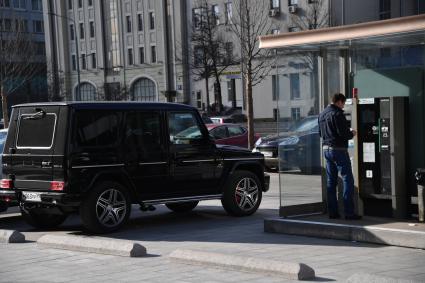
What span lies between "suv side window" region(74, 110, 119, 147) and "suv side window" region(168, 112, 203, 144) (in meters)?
1.00

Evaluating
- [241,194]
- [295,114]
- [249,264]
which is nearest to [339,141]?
[295,114]

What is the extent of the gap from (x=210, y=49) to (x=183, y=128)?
2148 inches

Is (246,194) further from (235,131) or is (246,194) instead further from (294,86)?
(235,131)

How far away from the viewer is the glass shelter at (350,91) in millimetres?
9367

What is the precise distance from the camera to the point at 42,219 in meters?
11.7

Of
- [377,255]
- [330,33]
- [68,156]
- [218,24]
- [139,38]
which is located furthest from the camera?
[139,38]

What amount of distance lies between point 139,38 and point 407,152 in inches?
2813

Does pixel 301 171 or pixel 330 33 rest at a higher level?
pixel 330 33

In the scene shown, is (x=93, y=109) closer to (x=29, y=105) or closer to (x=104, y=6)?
(x=29, y=105)

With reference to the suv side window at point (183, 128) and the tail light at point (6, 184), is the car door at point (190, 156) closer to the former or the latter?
the suv side window at point (183, 128)

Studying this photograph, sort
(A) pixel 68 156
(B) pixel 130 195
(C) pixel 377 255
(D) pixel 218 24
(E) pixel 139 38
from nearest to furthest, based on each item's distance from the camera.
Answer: (C) pixel 377 255 < (A) pixel 68 156 < (B) pixel 130 195 < (D) pixel 218 24 < (E) pixel 139 38

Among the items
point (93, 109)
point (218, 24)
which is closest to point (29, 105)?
point (93, 109)

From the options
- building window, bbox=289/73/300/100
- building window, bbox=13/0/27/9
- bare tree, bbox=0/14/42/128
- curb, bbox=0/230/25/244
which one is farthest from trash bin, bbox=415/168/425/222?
building window, bbox=13/0/27/9

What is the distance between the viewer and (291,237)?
959cm
